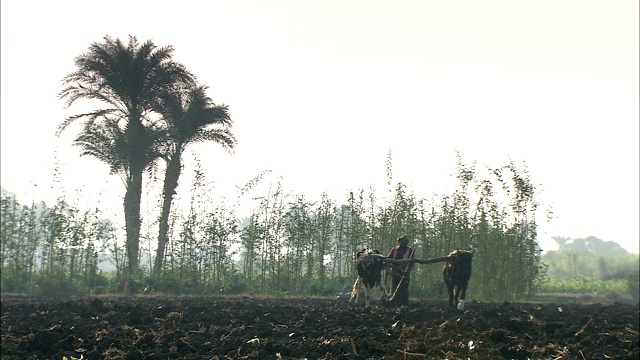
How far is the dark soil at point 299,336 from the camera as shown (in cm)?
860

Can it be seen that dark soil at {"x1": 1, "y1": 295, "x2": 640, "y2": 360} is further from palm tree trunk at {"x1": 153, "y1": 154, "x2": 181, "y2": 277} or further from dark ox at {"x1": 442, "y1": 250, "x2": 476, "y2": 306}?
palm tree trunk at {"x1": 153, "y1": 154, "x2": 181, "y2": 277}

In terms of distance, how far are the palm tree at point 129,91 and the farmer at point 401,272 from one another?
13534 millimetres

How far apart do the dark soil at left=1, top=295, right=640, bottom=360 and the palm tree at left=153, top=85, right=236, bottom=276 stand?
45.4 feet

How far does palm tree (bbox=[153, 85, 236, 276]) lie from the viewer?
28.0 m

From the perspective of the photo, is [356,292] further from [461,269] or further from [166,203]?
[166,203]

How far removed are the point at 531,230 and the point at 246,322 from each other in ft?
56.3

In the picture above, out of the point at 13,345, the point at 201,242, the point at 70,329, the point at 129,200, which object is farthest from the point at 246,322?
the point at 129,200

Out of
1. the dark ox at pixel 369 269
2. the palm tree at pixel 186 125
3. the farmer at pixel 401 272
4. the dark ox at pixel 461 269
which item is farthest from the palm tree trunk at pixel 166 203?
the dark ox at pixel 461 269

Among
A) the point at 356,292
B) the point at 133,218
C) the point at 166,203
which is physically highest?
the point at 166,203

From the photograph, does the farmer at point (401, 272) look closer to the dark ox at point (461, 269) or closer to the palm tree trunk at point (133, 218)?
the dark ox at point (461, 269)

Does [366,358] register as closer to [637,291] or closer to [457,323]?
[457,323]

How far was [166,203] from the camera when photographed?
91.6 feet

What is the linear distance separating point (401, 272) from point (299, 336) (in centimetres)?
676

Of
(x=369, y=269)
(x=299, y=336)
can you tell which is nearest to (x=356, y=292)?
(x=369, y=269)
